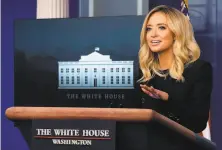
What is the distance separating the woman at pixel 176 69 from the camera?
2143 millimetres

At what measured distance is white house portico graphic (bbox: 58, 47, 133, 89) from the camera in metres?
2.38

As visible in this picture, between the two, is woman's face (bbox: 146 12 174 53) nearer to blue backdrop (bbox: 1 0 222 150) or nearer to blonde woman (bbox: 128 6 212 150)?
blonde woman (bbox: 128 6 212 150)

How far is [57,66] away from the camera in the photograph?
8.23 feet

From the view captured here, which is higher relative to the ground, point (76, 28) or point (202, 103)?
point (76, 28)

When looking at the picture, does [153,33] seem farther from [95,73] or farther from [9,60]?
[9,60]

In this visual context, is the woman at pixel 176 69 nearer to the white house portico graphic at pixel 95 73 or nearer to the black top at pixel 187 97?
the black top at pixel 187 97

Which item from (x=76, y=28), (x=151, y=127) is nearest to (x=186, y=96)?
(x=76, y=28)

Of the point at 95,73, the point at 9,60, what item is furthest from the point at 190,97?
the point at 9,60

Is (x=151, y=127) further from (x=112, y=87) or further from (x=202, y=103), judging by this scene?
(x=112, y=87)

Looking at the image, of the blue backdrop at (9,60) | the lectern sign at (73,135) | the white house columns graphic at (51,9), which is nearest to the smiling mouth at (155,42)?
the white house columns graphic at (51,9)

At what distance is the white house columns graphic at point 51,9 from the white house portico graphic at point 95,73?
79 centimetres

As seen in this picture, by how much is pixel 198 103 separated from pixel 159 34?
38 centimetres

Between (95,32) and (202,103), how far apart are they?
2.36 ft

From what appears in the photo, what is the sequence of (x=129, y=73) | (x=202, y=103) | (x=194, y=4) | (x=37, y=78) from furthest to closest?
(x=194, y=4), (x=37, y=78), (x=129, y=73), (x=202, y=103)
